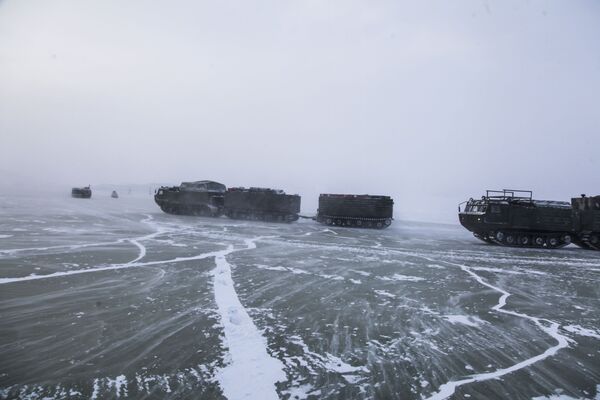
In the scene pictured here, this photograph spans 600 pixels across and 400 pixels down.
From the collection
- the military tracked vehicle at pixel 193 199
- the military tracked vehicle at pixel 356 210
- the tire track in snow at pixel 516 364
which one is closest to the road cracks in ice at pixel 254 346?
the tire track in snow at pixel 516 364

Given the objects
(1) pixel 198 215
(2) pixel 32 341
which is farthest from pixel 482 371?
(1) pixel 198 215

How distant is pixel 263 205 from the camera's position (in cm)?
2802

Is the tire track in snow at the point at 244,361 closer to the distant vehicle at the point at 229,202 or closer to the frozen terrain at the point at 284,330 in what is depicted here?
the frozen terrain at the point at 284,330

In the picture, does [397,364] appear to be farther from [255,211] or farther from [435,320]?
[255,211]

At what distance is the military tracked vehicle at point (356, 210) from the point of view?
2511cm

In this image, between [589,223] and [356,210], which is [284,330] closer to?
[589,223]

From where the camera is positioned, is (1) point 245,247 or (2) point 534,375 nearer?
(2) point 534,375

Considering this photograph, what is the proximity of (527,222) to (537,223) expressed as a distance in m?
0.48

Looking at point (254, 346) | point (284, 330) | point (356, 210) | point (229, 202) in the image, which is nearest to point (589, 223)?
point (356, 210)

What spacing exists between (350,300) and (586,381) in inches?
137

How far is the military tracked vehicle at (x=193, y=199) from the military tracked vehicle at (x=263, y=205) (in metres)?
1.47

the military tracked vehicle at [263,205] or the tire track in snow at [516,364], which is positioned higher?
the military tracked vehicle at [263,205]

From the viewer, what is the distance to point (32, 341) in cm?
426

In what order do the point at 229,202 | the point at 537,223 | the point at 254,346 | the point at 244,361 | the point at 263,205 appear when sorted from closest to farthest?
the point at 244,361 < the point at 254,346 < the point at 537,223 < the point at 263,205 < the point at 229,202
